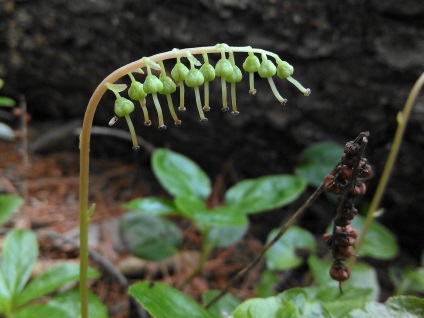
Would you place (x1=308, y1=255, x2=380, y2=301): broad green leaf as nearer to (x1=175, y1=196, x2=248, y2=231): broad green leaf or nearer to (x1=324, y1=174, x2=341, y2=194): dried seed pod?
(x1=175, y1=196, x2=248, y2=231): broad green leaf

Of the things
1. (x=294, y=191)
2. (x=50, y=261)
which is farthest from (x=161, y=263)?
(x=294, y=191)

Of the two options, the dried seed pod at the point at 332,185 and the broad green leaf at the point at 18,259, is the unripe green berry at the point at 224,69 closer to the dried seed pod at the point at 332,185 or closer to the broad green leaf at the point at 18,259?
the dried seed pod at the point at 332,185

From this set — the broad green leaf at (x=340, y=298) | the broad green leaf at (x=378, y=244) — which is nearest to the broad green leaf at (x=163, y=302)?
the broad green leaf at (x=340, y=298)

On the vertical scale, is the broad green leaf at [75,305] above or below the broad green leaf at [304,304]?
below

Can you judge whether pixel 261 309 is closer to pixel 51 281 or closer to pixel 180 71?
pixel 180 71

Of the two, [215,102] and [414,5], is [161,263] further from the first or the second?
[414,5]

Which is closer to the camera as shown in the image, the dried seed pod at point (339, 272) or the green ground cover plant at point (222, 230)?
the green ground cover plant at point (222, 230)

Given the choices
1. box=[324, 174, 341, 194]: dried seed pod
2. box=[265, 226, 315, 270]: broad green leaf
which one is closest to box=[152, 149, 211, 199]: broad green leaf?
box=[265, 226, 315, 270]: broad green leaf
